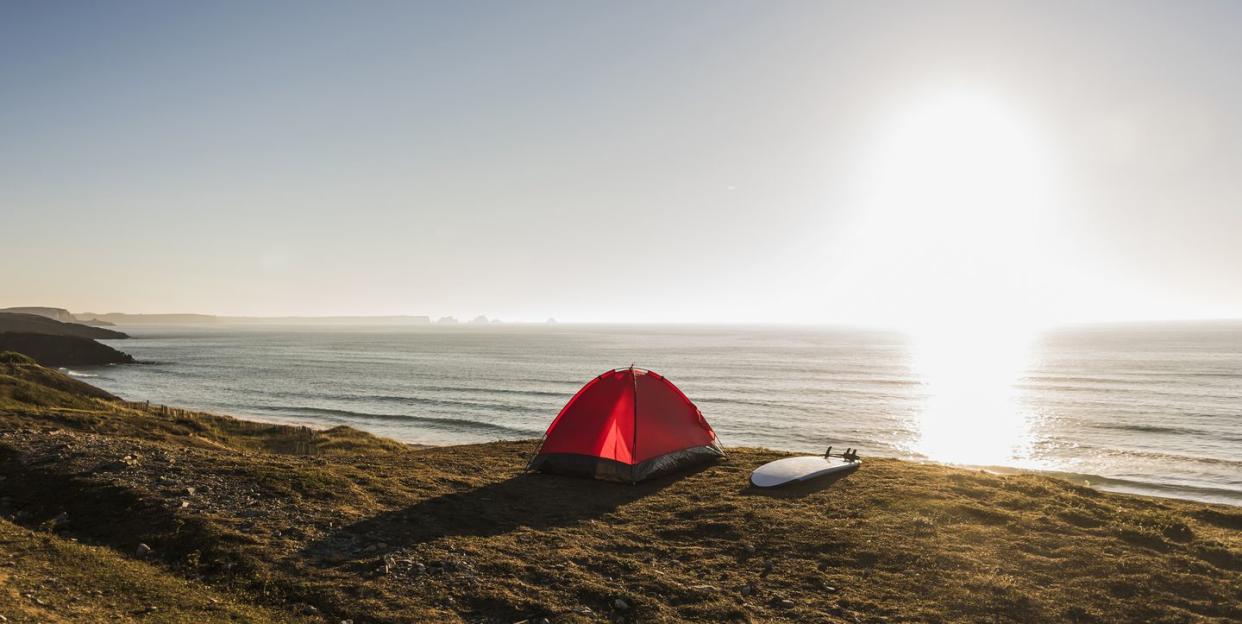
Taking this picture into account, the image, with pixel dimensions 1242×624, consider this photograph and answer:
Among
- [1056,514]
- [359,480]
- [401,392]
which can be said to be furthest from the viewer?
[401,392]

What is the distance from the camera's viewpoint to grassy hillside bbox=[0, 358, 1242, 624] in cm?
745

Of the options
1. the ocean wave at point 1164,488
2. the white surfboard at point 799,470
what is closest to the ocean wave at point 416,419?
the white surfboard at point 799,470

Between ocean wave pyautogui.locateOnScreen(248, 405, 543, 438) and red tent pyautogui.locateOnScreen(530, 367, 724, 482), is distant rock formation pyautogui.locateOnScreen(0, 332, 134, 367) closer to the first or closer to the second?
ocean wave pyautogui.locateOnScreen(248, 405, 543, 438)

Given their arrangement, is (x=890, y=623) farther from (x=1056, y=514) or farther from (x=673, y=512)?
(x=1056, y=514)

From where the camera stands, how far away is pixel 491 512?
1167cm

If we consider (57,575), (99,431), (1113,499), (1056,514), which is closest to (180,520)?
(57,575)

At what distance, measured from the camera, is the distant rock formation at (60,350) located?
8175 centimetres

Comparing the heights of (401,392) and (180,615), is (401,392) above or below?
below

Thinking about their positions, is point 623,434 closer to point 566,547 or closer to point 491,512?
point 491,512

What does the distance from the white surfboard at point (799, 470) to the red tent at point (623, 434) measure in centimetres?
219

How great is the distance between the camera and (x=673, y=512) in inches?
473

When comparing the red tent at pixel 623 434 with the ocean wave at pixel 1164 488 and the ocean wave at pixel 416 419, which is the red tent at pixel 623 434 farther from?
the ocean wave at pixel 416 419

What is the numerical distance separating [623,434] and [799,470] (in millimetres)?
4224

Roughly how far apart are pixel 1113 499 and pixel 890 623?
985 centimetres
